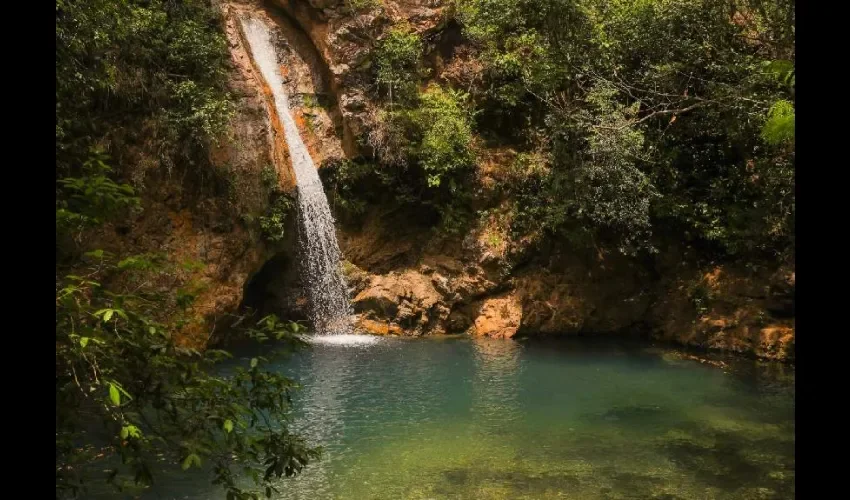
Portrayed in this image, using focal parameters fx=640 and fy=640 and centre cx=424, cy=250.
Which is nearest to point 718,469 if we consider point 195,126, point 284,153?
point 195,126

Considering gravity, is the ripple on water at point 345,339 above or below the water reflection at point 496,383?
above

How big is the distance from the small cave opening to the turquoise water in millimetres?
2801

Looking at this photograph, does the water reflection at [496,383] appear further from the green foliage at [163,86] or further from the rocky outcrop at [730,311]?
the green foliage at [163,86]

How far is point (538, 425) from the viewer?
9695mm

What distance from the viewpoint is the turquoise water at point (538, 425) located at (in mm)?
7434

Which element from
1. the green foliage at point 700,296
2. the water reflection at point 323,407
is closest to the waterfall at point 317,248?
the water reflection at point 323,407

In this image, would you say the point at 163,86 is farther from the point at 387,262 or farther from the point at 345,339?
the point at 387,262

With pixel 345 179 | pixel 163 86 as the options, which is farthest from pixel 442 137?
pixel 163 86

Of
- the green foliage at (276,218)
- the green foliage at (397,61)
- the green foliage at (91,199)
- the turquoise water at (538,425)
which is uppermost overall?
the green foliage at (397,61)

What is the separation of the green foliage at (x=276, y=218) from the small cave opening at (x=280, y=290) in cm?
186

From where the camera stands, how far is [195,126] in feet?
42.3

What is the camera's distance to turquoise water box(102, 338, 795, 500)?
24.4 ft

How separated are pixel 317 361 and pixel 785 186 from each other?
10.2 meters
